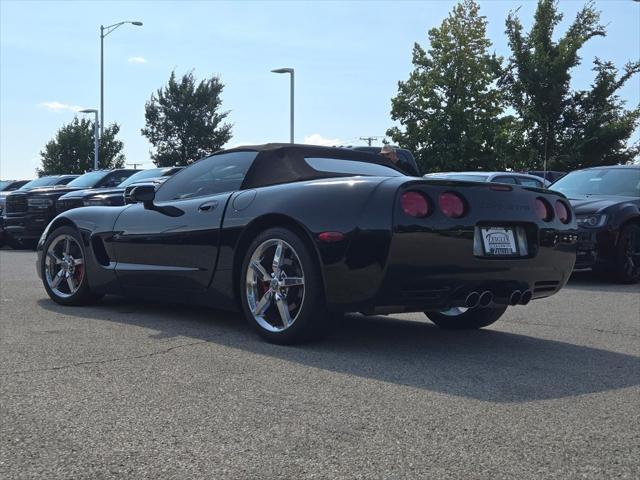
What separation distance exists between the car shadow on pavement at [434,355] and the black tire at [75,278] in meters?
0.19

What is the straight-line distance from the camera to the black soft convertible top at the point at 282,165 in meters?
5.52

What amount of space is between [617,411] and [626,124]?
2407 centimetres

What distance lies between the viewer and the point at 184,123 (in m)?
50.2

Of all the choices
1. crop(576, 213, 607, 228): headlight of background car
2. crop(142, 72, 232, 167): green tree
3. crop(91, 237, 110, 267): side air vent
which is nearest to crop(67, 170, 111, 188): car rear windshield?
crop(576, 213, 607, 228): headlight of background car

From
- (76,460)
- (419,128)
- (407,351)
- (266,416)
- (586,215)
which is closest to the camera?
(76,460)

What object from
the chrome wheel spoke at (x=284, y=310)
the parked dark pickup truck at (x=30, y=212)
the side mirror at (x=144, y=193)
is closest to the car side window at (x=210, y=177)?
the side mirror at (x=144, y=193)

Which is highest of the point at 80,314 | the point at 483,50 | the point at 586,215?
the point at 483,50

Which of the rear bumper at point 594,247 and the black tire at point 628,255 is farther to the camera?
the black tire at point 628,255

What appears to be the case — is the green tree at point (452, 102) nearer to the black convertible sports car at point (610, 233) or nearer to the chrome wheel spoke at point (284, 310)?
the black convertible sports car at point (610, 233)

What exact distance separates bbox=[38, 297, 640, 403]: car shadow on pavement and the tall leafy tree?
69.0 ft

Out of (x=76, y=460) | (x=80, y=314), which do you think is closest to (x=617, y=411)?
(x=76, y=460)

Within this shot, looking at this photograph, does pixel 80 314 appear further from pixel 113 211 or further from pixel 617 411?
pixel 617 411

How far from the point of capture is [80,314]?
250 inches

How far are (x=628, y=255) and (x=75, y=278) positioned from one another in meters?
6.48
